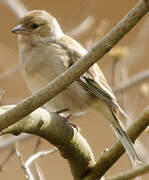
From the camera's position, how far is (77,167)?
107 inches

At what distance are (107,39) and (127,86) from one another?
2164 mm

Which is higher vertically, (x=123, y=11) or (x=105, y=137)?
(x=123, y=11)

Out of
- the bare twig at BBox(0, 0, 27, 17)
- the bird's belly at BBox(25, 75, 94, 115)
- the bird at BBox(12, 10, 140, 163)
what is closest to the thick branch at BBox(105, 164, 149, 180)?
the bird at BBox(12, 10, 140, 163)

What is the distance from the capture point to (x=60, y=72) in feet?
11.5

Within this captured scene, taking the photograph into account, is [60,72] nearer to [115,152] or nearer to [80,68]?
[115,152]

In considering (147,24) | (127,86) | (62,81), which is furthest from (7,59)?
(62,81)

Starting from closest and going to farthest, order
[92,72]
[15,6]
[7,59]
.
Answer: [15,6] → [92,72] → [7,59]

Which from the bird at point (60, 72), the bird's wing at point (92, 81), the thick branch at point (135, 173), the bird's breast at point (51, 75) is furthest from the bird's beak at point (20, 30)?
the thick branch at point (135, 173)

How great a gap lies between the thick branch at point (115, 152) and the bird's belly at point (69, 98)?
0.92m

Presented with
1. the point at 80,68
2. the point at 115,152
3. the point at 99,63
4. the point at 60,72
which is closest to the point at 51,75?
the point at 60,72

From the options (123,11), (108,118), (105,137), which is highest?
(108,118)

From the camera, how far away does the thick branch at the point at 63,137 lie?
241cm

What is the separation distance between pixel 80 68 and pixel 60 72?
141 cm

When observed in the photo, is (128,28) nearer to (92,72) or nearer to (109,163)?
(109,163)
